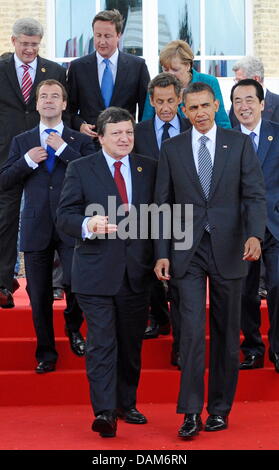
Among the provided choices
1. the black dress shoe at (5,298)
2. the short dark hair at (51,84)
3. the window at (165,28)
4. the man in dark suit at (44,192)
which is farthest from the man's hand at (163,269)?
the window at (165,28)

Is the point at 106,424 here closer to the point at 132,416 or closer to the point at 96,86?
the point at 132,416

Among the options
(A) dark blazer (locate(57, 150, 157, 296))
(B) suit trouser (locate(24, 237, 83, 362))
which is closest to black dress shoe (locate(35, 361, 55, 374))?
(B) suit trouser (locate(24, 237, 83, 362))

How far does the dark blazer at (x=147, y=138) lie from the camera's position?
7715 mm

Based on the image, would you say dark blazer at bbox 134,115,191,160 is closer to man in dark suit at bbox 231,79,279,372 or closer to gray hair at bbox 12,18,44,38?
man in dark suit at bbox 231,79,279,372

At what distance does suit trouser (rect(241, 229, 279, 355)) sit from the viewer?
25.4 feet

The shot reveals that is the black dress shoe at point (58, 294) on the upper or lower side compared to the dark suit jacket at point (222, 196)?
lower

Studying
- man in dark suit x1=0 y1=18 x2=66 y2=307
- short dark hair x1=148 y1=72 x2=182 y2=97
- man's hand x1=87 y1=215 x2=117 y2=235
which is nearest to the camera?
man's hand x1=87 y1=215 x2=117 y2=235

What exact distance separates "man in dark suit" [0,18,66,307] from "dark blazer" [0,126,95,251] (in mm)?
501

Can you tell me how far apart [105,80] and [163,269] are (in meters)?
2.17

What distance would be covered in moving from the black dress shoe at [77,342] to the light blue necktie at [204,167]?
161 cm

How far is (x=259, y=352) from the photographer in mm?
7879

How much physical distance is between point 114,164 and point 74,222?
0.47 meters

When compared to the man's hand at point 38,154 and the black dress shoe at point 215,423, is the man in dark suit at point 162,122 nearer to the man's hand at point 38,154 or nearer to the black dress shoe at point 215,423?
the man's hand at point 38,154

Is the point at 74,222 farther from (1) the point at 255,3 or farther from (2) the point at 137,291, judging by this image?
(1) the point at 255,3
